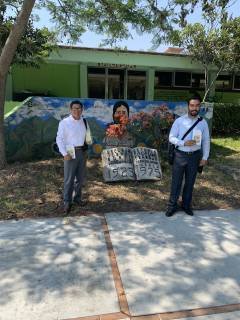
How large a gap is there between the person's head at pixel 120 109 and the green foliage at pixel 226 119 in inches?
222

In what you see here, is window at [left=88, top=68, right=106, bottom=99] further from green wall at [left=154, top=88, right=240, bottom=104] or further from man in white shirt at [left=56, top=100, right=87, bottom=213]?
man in white shirt at [left=56, top=100, right=87, bottom=213]

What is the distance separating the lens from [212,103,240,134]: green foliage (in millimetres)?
13719

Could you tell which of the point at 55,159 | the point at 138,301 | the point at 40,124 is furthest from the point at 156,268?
the point at 40,124

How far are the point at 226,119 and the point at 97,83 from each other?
6.96m

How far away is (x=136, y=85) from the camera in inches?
744

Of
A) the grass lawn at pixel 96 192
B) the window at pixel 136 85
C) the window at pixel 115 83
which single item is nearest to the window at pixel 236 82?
the window at pixel 136 85

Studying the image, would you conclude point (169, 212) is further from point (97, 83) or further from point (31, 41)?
point (97, 83)

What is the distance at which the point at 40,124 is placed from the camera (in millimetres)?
8656

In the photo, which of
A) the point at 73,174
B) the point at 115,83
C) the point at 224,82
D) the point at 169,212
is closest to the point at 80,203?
the point at 73,174

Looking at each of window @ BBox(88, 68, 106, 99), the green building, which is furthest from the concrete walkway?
window @ BBox(88, 68, 106, 99)

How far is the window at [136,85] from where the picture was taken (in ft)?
61.7

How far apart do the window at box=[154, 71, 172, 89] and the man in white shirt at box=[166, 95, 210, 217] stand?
1415 cm

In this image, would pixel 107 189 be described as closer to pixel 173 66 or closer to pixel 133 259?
pixel 133 259

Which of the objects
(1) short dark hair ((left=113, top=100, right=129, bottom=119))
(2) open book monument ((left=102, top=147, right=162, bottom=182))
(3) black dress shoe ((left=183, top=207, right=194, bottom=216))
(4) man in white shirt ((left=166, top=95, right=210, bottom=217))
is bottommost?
(3) black dress shoe ((left=183, top=207, right=194, bottom=216))
